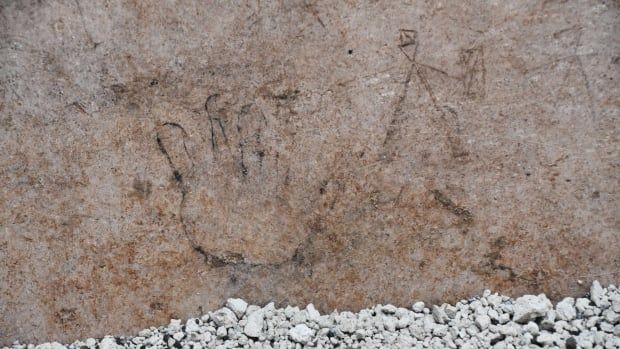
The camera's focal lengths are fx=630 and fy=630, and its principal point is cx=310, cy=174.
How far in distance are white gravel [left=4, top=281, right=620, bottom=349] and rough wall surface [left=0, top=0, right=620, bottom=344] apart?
0.07 metres

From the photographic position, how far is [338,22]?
7.64 ft

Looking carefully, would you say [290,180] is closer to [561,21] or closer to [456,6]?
[456,6]

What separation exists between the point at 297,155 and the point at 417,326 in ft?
2.48

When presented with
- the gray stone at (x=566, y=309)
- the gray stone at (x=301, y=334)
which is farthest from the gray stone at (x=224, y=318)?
the gray stone at (x=566, y=309)

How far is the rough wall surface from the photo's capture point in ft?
7.54

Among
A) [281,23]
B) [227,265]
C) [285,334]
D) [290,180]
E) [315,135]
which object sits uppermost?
[281,23]

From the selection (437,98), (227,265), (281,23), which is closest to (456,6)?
(437,98)

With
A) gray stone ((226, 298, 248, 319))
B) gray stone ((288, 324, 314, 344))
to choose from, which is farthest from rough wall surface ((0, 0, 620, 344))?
gray stone ((288, 324, 314, 344))

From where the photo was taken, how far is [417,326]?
7.32ft

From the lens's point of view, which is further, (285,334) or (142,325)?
(142,325)

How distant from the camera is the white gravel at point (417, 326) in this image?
216cm

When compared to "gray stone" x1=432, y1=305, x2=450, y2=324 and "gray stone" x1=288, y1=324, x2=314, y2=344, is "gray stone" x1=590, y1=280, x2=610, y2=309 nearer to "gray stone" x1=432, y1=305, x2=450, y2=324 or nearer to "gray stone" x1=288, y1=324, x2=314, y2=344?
"gray stone" x1=432, y1=305, x2=450, y2=324

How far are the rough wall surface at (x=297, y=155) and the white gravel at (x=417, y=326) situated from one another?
0.07m

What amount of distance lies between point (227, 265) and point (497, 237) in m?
1.01
